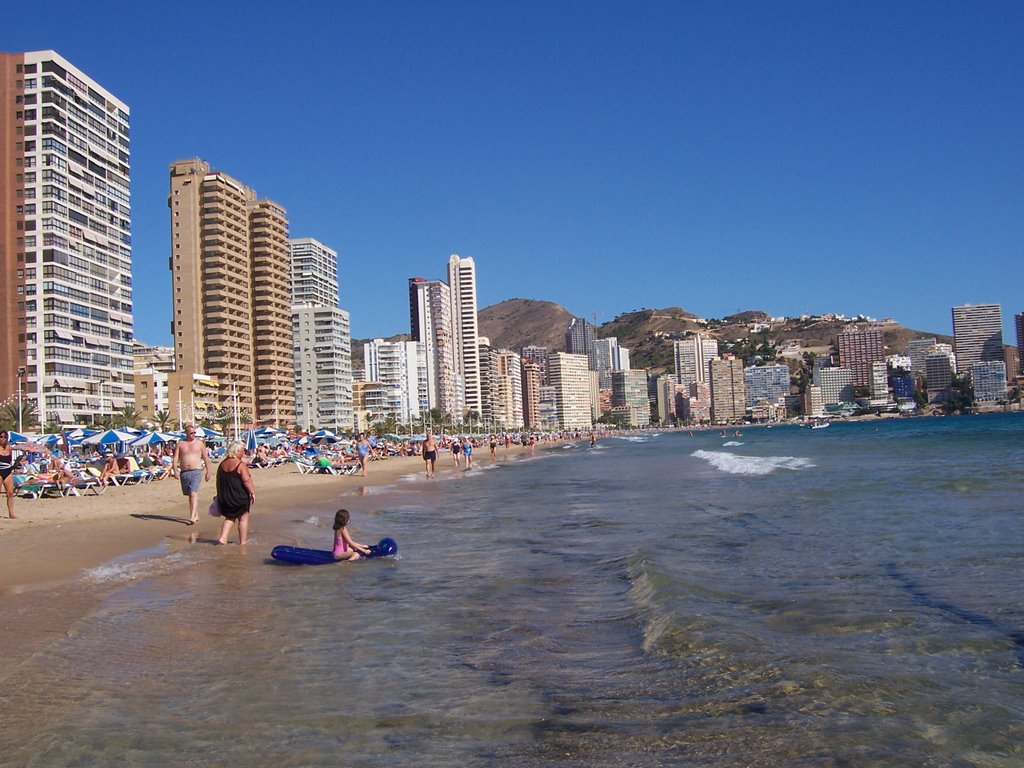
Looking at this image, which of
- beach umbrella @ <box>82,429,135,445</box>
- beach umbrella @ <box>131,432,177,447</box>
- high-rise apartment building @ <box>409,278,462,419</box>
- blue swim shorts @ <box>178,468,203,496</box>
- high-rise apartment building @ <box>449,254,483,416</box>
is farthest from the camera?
high-rise apartment building @ <box>449,254,483,416</box>

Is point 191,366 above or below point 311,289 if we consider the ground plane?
below

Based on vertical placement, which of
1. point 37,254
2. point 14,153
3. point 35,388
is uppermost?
point 14,153

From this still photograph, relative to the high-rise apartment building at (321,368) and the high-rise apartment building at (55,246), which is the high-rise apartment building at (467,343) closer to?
the high-rise apartment building at (321,368)

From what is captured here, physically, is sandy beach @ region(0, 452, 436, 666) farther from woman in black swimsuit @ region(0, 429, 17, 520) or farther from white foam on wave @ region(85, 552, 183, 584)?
woman in black swimsuit @ region(0, 429, 17, 520)

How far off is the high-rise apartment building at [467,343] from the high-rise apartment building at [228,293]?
8352 cm

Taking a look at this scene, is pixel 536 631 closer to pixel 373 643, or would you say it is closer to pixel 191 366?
pixel 373 643

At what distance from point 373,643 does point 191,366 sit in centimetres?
9651

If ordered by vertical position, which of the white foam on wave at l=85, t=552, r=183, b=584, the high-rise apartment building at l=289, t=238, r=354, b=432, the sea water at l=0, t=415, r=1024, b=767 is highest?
the high-rise apartment building at l=289, t=238, r=354, b=432

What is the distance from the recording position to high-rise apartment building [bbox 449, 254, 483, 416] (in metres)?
191

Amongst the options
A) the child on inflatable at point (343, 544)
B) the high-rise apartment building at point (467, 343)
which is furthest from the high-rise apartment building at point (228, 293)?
the child on inflatable at point (343, 544)

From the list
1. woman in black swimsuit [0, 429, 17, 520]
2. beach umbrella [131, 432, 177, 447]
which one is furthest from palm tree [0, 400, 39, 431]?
woman in black swimsuit [0, 429, 17, 520]

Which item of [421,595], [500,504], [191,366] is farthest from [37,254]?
[421,595]

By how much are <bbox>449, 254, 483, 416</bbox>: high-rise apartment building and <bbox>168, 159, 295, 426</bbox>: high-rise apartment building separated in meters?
83.5

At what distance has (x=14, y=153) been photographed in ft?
231
